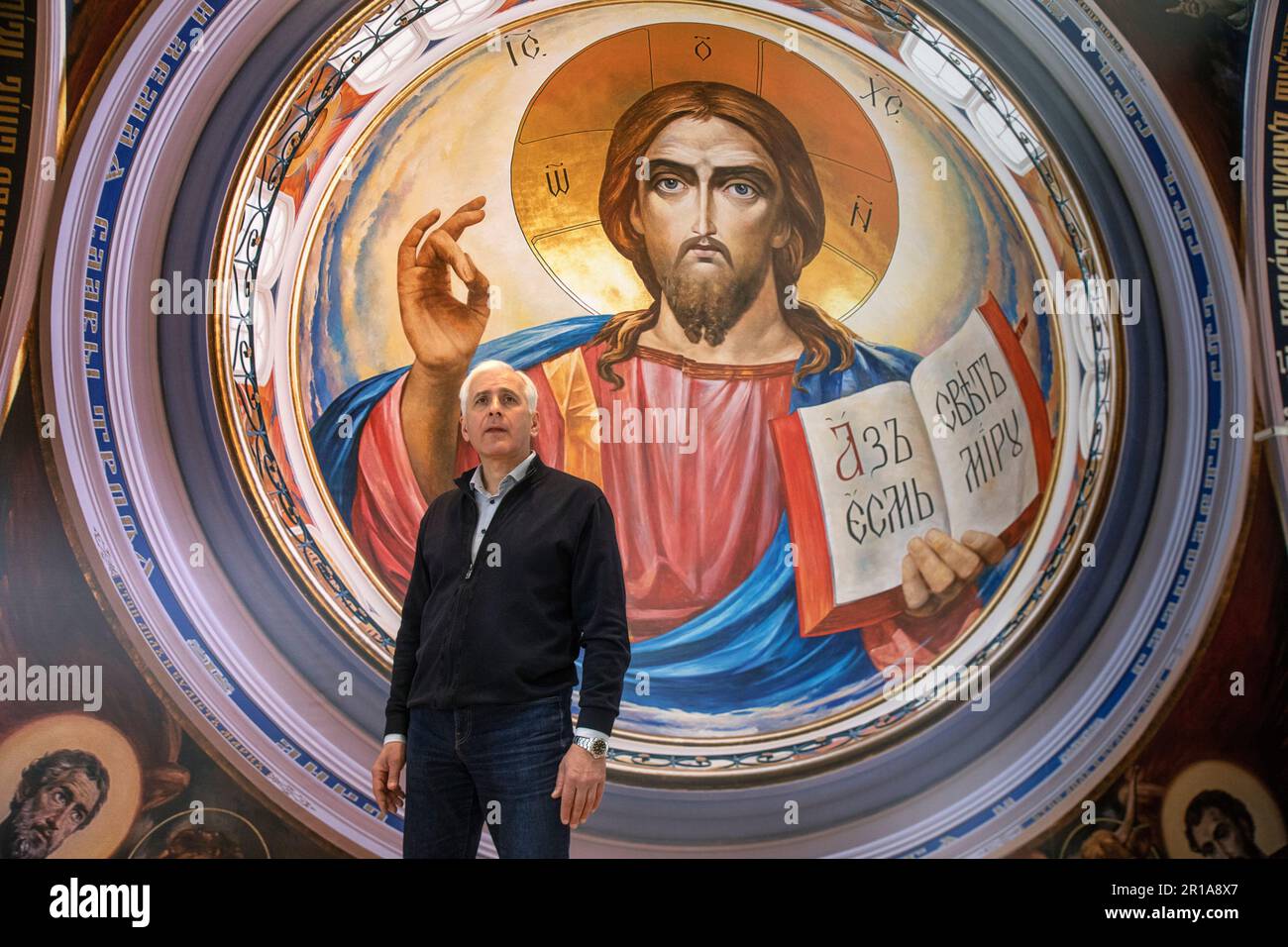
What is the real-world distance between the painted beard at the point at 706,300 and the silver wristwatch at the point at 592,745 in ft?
9.49

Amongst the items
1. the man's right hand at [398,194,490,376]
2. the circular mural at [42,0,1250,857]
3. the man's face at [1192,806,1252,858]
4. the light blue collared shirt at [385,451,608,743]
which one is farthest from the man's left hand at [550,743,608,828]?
the man's face at [1192,806,1252,858]

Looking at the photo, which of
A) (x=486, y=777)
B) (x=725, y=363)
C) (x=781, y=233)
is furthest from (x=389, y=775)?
(x=781, y=233)

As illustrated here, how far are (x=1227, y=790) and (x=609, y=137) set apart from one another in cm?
418

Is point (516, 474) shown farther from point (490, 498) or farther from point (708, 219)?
point (708, 219)

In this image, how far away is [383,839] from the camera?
5199 mm

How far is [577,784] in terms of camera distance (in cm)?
318

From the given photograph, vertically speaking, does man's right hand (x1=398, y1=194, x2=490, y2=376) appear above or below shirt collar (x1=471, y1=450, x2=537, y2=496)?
above

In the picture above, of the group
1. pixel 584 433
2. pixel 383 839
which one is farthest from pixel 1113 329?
pixel 383 839

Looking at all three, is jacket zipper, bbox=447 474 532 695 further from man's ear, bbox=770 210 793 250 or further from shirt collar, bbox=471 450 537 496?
man's ear, bbox=770 210 793 250

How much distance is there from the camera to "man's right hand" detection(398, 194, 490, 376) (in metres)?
5.65

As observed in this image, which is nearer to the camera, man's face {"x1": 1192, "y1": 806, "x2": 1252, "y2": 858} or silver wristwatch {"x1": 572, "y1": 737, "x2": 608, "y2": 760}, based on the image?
silver wristwatch {"x1": 572, "y1": 737, "x2": 608, "y2": 760}

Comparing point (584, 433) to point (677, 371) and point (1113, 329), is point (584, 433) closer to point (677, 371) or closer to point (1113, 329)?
point (677, 371)

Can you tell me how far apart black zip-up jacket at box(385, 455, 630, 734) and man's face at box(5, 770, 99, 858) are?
2220 mm

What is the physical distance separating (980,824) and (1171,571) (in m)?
1.46
